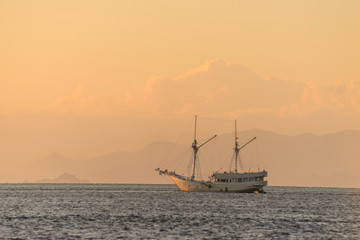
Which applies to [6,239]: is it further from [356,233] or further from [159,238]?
[356,233]

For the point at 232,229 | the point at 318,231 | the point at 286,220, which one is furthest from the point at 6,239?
the point at 286,220

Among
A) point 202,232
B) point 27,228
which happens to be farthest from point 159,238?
point 27,228

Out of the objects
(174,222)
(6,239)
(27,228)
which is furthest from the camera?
(174,222)

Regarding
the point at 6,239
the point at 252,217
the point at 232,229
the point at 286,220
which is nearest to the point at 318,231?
the point at 232,229

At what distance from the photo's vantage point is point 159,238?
80.8 metres

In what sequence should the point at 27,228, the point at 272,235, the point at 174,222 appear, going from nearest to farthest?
the point at 272,235 < the point at 27,228 < the point at 174,222

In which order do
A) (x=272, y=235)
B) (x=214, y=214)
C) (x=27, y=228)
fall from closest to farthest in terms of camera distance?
(x=272, y=235) → (x=27, y=228) → (x=214, y=214)

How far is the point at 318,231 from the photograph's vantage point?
305 ft

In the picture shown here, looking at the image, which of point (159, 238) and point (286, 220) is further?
point (286, 220)

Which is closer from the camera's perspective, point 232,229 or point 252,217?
point 232,229

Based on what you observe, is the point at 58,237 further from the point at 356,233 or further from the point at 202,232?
the point at 356,233

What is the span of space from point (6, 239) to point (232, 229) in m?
31.3

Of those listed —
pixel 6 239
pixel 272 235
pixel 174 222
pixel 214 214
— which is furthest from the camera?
pixel 214 214

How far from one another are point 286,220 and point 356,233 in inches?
910
